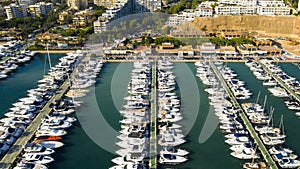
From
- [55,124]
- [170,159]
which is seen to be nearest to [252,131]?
[170,159]

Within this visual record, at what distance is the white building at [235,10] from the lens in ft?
146

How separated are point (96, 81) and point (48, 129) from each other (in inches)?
349

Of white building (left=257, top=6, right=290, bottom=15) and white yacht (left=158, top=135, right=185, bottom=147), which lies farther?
white building (left=257, top=6, right=290, bottom=15)

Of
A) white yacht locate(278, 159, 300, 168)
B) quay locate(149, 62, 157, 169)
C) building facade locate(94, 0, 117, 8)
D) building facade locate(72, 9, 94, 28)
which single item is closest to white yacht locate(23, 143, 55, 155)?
quay locate(149, 62, 157, 169)

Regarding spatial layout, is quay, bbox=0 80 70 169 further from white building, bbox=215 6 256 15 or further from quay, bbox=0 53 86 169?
white building, bbox=215 6 256 15

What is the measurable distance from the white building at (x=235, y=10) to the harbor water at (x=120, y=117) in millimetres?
17602

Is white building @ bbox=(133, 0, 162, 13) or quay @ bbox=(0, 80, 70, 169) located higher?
white building @ bbox=(133, 0, 162, 13)

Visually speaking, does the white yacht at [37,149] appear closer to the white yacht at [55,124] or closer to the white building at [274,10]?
the white yacht at [55,124]

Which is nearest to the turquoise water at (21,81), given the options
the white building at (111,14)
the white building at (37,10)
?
the white building at (111,14)

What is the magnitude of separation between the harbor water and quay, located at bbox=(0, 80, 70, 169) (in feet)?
6.89

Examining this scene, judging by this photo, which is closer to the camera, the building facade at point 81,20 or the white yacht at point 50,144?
the white yacht at point 50,144

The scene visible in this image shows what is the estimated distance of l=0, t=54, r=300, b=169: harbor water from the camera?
15953mm

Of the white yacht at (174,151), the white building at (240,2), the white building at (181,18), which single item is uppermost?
the white building at (240,2)

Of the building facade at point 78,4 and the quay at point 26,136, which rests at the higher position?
the building facade at point 78,4
